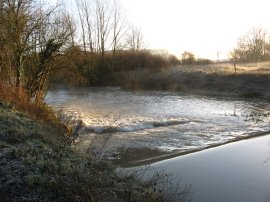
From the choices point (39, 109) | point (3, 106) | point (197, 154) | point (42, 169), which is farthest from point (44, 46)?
point (42, 169)

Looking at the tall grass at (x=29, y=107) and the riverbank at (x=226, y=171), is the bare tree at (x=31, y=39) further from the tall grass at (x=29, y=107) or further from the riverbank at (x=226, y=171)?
the riverbank at (x=226, y=171)

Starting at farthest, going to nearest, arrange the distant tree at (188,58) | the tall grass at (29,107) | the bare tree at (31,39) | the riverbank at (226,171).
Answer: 1. the distant tree at (188,58)
2. the bare tree at (31,39)
3. the tall grass at (29,107)
4. the riverbank at (226,171)

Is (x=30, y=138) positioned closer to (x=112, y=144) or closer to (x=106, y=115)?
(x=112, y=144)

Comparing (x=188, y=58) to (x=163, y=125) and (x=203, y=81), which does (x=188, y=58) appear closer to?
(x=203, y=81)

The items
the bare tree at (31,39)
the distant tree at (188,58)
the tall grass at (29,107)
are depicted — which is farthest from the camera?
the distant tree at (188,58)

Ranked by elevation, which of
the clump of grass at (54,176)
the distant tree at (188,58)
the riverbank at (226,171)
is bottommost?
the riverbank at (226,171)

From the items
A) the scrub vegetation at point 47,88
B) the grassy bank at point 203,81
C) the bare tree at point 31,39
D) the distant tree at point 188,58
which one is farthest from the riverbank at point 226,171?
the distant tree at point 188,58

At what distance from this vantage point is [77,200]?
5926 mm

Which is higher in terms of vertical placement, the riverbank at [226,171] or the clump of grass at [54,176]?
the clump of grass at [54,176]

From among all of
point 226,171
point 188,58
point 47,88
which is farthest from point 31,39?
point 188,58

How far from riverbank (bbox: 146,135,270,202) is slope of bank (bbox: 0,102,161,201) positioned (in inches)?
71.2

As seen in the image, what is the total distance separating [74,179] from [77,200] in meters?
0.72

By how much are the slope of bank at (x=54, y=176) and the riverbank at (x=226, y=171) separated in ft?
Result: 5.93

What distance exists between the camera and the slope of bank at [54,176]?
6168 millimetres
